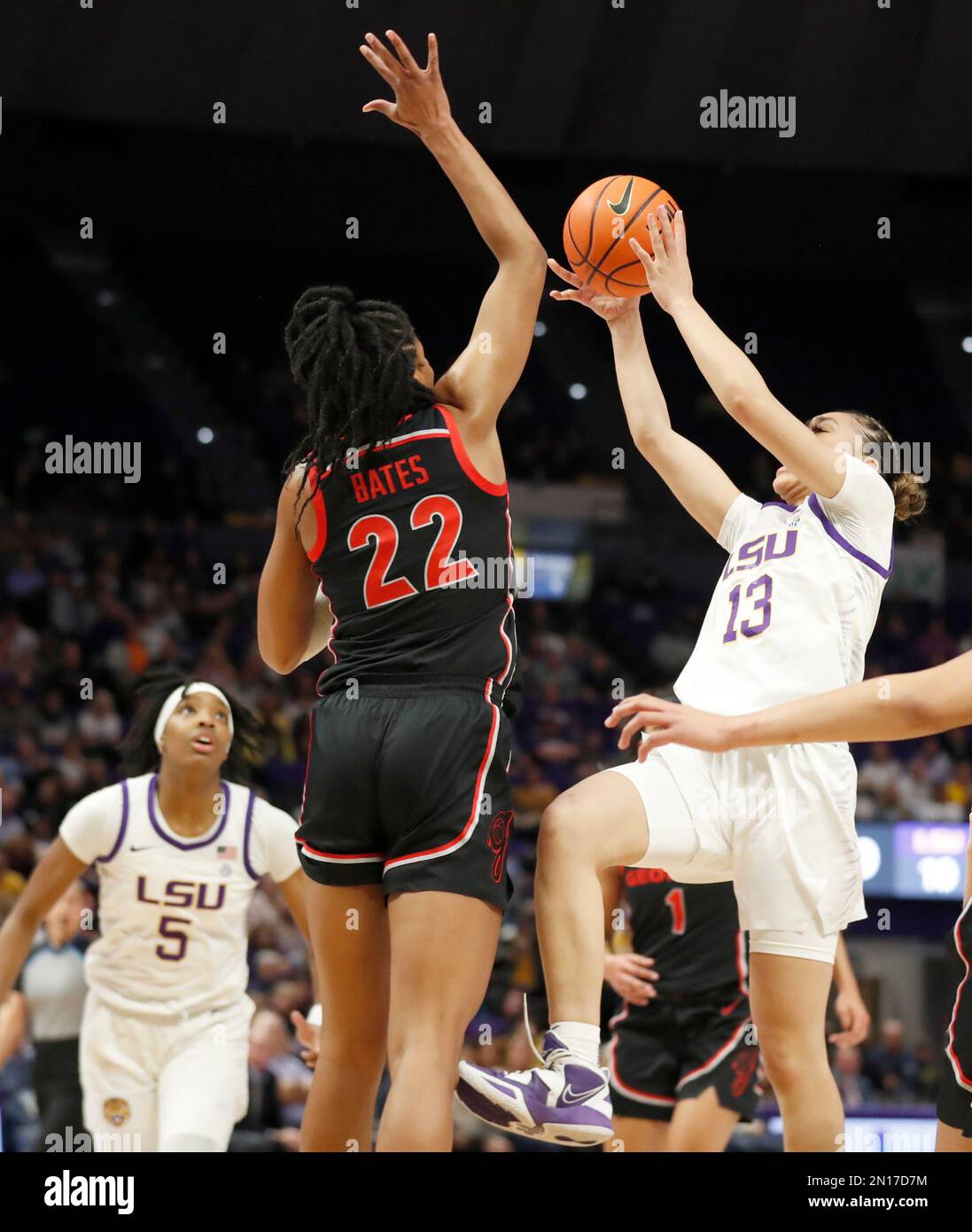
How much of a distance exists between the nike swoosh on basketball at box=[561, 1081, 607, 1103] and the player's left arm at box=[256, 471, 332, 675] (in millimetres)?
1191

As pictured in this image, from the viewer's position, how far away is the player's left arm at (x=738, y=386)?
3.89 metres

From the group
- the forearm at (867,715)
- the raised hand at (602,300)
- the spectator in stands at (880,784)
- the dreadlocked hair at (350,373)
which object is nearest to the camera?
the forearm at (867,715)

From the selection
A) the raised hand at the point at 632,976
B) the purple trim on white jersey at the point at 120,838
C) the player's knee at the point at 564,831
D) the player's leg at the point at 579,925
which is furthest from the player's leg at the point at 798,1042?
the purple trim on white jersey at the point at 120,838

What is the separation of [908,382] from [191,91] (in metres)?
9.26

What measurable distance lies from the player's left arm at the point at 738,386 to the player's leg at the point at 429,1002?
143 centimetres

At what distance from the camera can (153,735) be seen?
5910 millimetres

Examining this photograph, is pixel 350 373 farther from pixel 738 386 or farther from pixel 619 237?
pixel 619 237

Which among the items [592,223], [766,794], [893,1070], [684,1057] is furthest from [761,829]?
[893,1070]

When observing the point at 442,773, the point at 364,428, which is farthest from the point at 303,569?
the point at 442,773

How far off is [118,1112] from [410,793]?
8.68 ft

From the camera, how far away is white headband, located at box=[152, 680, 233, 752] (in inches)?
228

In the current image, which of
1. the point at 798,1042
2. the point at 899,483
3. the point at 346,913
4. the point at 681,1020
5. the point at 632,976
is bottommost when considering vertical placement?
the point at 681,1020

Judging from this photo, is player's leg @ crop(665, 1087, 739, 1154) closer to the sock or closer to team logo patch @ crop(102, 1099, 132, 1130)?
team logo patch @ crop(102, 1099, 132, 1130)

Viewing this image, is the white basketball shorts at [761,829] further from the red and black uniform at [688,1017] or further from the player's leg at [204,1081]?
the player's leg at [204,1081]
